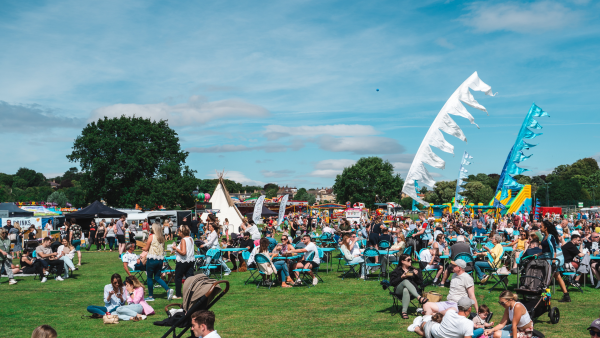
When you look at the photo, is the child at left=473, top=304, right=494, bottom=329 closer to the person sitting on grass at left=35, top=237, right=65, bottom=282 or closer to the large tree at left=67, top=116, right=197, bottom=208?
the person sitting on grass at left=35, top=237, right=65, bottom=282

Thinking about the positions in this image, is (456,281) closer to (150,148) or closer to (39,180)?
(150,148)

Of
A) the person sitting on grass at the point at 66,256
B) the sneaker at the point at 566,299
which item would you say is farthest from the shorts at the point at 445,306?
the person sitting on grass at the point at 66,256

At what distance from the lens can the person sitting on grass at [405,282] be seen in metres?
7.99

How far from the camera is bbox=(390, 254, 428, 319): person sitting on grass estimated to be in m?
7.99

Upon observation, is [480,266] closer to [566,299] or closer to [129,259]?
[566,299]

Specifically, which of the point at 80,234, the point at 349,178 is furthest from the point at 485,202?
the point at 80,234

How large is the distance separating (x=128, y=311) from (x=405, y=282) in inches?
193

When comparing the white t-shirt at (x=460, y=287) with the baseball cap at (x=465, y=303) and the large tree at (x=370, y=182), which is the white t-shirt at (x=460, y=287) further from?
the large tree at (x=370, y=182)

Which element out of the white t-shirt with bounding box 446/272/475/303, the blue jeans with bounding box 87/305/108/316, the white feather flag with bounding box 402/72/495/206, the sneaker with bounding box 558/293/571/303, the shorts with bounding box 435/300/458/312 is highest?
the white feather flag with bounding box 402/72/495/206

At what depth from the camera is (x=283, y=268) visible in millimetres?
11281

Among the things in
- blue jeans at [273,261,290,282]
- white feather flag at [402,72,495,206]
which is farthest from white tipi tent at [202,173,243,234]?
white feather flag at [402,72,495,206]

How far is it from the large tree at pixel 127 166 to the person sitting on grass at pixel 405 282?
36039mm

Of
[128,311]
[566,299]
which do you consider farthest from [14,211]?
A: [566,299]

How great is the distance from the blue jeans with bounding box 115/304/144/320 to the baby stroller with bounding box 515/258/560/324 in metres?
6.49
